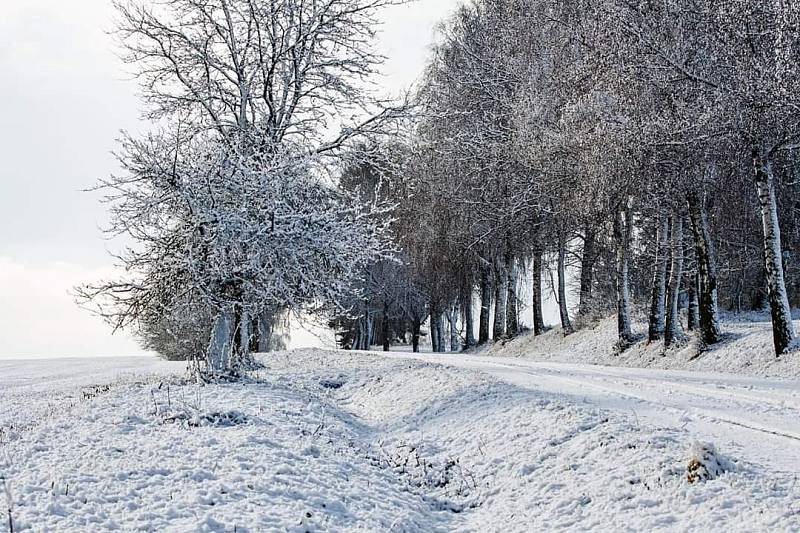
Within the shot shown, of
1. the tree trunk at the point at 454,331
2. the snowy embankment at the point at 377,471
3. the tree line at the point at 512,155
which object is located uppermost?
the tree line at the point at 512,155

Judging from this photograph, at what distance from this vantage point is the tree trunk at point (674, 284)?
68.3ft

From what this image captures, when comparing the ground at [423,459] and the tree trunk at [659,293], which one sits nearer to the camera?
the ground at [423,459]

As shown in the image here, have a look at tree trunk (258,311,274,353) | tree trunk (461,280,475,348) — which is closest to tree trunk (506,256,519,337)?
tree trunk (461,280,475,348)

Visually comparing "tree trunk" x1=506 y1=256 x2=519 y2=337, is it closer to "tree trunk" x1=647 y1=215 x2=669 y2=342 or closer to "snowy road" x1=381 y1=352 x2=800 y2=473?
"tree trunk" x1=647 y1=215 x2=669 y2=342

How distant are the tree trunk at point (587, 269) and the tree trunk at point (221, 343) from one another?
15.2 metres

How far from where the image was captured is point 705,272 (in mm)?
19594

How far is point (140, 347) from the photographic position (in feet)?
173

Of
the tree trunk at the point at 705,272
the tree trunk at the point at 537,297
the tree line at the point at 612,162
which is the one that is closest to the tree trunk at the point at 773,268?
the tree line at the point at 612,162

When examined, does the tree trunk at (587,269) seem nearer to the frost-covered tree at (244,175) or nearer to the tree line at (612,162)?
the tree line at (612,162)

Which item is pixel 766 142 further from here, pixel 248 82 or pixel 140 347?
pixel 140 347

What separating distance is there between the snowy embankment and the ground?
0.02m

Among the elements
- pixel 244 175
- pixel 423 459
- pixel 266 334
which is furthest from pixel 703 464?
pixel 266 334

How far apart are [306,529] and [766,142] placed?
14.7 meters

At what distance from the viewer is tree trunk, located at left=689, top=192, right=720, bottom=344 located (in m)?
19.4
